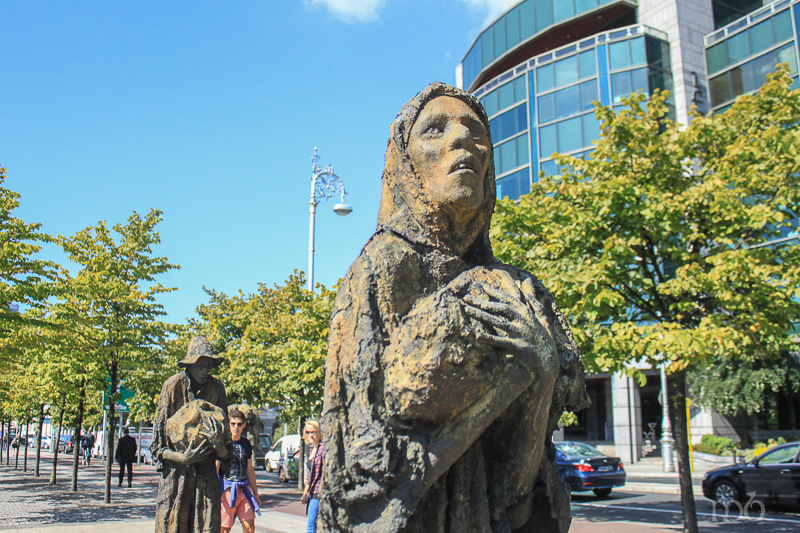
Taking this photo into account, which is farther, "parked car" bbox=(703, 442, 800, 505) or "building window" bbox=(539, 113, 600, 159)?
"building window" bbox=(539, 113, 600, 159)

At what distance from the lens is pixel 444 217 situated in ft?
7.89

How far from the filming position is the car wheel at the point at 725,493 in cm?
1466

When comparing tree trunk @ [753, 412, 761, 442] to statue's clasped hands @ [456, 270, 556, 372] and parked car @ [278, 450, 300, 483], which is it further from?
statue's clasped hands @ [456, 270, 556, 372]

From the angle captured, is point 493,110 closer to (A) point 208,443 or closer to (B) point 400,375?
(A) point 208,443

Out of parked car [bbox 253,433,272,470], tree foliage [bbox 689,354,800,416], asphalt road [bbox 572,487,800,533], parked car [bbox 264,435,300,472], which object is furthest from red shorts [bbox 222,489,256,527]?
tree foliage [bbox 689,354,800,416]

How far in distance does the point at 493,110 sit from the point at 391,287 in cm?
3393

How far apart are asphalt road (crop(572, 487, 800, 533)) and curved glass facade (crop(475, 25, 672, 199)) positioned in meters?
17.7

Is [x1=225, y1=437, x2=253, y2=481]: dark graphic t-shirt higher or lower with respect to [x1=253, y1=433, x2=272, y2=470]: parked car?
higher

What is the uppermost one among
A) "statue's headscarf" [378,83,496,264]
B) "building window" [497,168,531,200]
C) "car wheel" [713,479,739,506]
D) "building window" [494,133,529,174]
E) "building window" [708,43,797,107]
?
"building window" [708,43,797,107]

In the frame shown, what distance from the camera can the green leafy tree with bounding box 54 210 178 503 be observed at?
14547 millimetres

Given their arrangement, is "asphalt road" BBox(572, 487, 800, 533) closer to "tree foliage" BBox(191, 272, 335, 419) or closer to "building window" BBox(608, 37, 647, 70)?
"tree foliage" BBox(191, 272, 335, 419)

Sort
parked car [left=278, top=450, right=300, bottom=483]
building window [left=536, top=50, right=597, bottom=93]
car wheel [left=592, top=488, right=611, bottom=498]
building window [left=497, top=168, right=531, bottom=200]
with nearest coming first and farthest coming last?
1. car wheel [left=592, top=488, right=611, bottom=498]
2. parked car [left=278, top=450, right=300, bottom=483]
3. building window [left=536, top=50, right=597, bottom=93]
4. building window [left=497, top=168, right=531, bottom=200]

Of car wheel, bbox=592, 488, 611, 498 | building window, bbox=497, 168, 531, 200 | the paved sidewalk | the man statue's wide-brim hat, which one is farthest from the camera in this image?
building window, bbox=497, 168, 531, 200

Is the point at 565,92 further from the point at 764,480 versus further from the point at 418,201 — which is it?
the point at 418,201
